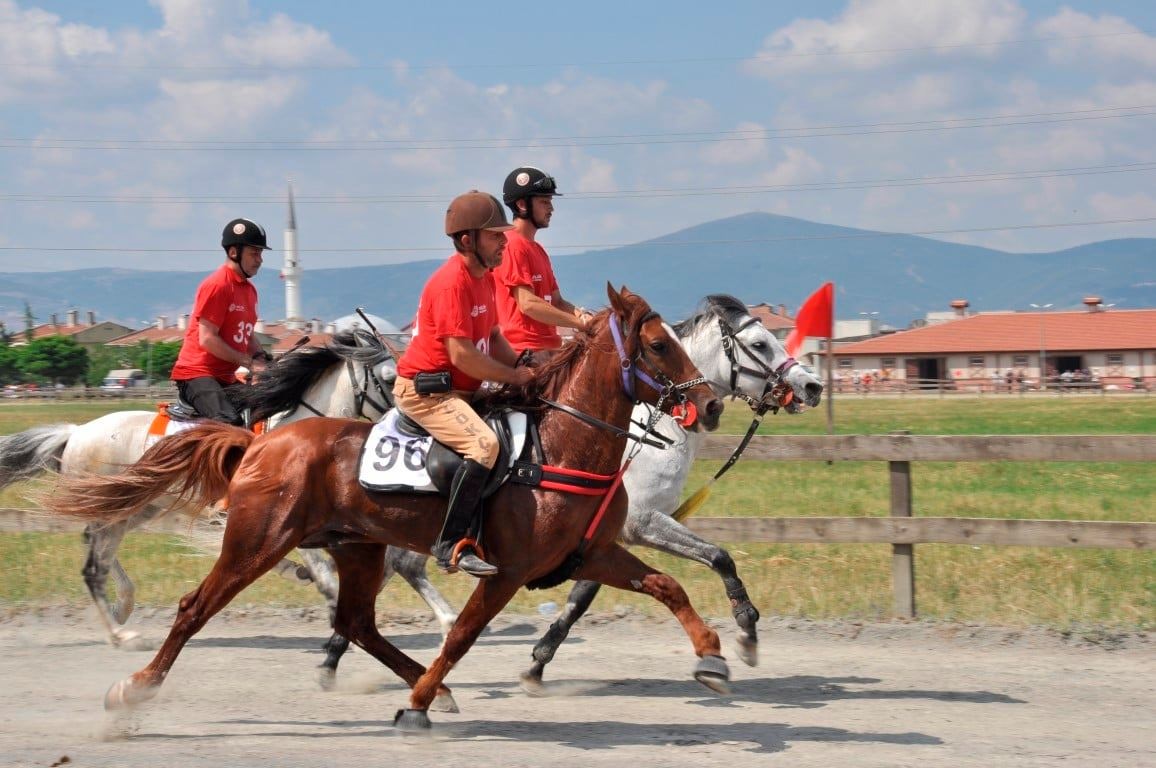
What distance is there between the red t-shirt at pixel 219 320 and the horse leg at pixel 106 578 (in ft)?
3.76

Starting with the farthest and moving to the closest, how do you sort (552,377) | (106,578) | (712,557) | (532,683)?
(106,578) < (532,683) < (712,557) < (552,377)

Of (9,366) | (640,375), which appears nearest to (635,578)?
(640,375)

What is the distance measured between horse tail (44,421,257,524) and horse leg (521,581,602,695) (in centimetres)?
205

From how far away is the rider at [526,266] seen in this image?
7.43 m

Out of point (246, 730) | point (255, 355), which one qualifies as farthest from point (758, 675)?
point (255, 355)

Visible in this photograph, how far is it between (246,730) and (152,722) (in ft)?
1.82

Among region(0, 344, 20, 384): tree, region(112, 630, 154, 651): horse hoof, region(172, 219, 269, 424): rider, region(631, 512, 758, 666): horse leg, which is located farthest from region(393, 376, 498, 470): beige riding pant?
region(0, 344, 20, 384): tree

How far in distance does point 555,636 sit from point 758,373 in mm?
2046

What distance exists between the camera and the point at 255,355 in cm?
866

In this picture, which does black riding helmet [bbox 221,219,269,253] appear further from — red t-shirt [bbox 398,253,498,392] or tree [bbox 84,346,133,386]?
tree [bbox 84,346,133,386]

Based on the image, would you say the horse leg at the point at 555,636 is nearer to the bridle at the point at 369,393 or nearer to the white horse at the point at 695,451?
the white horse at the point at 695,451

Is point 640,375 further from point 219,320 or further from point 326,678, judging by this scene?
point 219,320

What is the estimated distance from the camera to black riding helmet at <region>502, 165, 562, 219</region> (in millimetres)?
7555

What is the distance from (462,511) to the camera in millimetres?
5871
